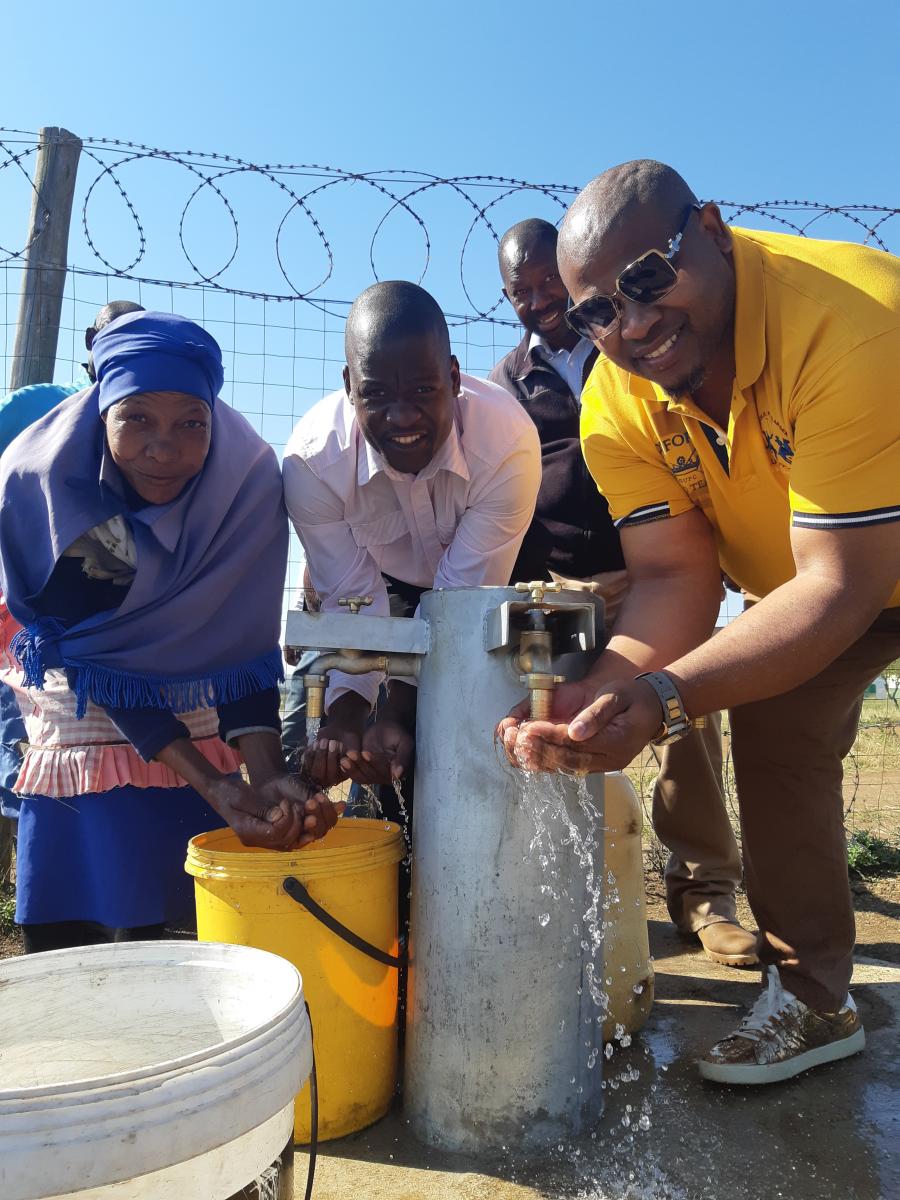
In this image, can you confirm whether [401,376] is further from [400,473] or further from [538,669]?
[538,669]

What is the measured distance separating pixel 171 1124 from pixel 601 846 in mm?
1298

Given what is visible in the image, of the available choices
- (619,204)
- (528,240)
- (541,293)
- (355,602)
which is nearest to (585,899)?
(355,602)

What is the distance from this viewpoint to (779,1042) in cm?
239

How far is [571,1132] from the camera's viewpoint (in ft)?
7.19

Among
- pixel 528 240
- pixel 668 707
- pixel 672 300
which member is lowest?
pixel 668 707

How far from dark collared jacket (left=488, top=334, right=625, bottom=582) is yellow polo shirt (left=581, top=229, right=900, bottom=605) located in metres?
0.79

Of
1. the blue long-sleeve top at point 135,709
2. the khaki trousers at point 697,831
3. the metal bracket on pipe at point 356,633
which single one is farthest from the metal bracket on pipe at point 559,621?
the khaki trousers at point 697,831

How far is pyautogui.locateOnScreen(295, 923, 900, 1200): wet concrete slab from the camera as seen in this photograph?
2014mm

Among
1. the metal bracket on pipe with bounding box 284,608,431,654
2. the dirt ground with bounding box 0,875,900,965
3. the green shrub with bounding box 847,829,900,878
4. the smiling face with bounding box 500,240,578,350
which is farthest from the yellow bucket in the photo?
the green shrub with bounding box 847,829,900,878

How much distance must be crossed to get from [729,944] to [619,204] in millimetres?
2212

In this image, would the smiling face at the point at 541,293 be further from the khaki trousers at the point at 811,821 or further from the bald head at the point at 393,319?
the khaki trousers at the point at 811,821

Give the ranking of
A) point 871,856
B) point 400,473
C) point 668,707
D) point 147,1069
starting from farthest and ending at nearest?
point 871,856, point 400,473, point 668,707, point 147,1069

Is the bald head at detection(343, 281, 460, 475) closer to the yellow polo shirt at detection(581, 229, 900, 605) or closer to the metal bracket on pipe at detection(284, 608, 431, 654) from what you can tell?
the yellow polo shirt at detection(581, 229, 900, 605)

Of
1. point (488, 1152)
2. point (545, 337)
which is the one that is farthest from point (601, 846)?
point (545, 337)
